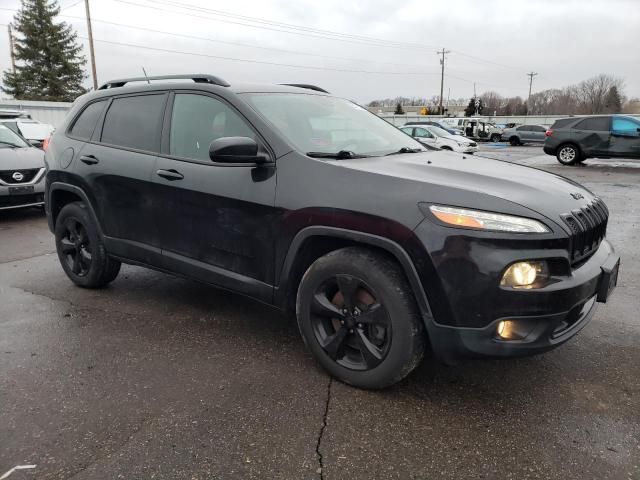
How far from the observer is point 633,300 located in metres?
4.39

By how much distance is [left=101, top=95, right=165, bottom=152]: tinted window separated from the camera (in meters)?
3.84

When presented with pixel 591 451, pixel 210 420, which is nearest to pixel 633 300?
pixel 591 451

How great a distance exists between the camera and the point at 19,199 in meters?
7.96

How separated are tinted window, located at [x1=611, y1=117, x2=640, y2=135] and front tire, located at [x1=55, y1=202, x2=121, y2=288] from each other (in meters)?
16.4

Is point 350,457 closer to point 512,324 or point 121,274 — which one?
point 512,324

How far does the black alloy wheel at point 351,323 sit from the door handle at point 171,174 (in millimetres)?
1332

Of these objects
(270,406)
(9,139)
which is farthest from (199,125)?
(9,139)

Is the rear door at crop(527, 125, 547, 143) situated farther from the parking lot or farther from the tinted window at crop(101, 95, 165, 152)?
the tinted window at crop(101, 95, 165, 152)

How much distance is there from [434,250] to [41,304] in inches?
136

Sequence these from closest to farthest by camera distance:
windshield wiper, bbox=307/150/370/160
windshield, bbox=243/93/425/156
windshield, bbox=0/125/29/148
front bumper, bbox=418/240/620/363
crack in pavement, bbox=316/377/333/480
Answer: crack in pavement, bbox=316/377/333/480
front bumper, bbox=418/240/620/363
windshield wiper, bbox=307/150/370/160
windshield, bbox=243/93/425/156
windshield, bbox=0/125/29/148

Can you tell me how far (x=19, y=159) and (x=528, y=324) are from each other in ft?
26.8

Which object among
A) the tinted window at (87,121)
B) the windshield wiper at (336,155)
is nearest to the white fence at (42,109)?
the tinted window at (87,121)

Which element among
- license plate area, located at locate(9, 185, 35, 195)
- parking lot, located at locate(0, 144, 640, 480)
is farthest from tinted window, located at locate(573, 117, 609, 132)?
license plate area, located at locate(9, 185, 35, 195)

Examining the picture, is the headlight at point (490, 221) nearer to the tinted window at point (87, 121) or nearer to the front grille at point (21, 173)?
the tinted window at point (87, 121)
